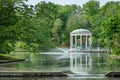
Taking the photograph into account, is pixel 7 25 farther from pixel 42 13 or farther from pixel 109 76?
pixel 109 76

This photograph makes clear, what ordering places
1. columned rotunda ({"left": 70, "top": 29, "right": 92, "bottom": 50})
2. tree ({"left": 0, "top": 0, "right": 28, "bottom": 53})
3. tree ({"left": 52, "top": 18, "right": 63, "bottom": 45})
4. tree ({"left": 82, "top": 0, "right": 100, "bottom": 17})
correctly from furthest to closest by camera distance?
1. tree ({"left": 82, "top": 0, "right": 100, "bottom": 17})
2. tree ({"left": 52, "top": 18, "right": 63, "bottom": 45})
3. columned rotunda ({"left": 70, "top": 29, "right": 92, "bottom": 50})
4. tree ({"left": 0, "top": 0, "right": 28, "bottom": 53})

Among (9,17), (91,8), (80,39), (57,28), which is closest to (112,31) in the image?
(80,39)

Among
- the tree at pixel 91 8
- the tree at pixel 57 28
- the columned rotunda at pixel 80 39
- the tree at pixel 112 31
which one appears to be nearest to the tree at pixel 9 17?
the tree at pixel 112 31

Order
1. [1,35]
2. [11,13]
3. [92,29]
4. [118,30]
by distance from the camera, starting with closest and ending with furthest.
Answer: [1,35] → [11,13] → [118,30] → [92,29]

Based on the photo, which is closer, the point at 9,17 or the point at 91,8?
the point at 9,17

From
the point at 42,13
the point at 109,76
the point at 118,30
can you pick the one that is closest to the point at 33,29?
the point at 42,13

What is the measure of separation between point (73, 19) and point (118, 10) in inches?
553

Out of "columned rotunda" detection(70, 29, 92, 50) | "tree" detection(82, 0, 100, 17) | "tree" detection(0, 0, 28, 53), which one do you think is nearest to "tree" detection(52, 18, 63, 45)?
"columned rotunda" detection(70, 29, 92, 50)

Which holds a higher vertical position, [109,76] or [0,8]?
[0,8]

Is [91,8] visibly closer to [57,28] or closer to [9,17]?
[57,28]

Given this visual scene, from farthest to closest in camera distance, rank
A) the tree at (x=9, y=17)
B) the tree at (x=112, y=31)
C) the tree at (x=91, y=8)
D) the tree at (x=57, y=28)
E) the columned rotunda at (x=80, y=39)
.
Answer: the tree at (x=91, y=8) → the tree at (x=57, y=28) → the columned rotunda at (x=80, y=39) → the tree at (x=112, y=31) → the tree at (x=9, y=17)

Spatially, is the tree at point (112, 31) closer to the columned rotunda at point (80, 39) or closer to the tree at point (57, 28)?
the columned rotunda at point (80, 39)

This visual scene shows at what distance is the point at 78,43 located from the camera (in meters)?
95.5

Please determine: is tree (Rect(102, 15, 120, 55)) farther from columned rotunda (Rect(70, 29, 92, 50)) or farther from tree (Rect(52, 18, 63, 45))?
tree (Rect(52, 18, 63, 45))
